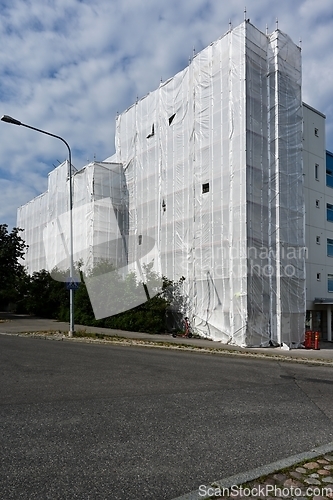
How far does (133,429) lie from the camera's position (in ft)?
19.1

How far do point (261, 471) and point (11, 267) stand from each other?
1376 inches

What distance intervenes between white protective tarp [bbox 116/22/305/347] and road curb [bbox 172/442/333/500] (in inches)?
690

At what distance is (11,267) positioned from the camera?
36.9 m

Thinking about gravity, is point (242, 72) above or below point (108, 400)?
above

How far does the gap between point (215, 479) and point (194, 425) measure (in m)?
1.80

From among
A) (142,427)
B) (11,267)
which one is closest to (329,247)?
(11,267)

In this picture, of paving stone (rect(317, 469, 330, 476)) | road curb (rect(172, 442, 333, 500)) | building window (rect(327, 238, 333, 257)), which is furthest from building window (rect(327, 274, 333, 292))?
paving stone (rect(317, 469, 330, 476))

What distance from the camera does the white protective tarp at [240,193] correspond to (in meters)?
23.5

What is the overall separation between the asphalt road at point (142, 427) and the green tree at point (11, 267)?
87.9 feet

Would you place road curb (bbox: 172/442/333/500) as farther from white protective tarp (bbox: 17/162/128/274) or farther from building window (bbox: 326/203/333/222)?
building window (bbox: 326/203/333/222)

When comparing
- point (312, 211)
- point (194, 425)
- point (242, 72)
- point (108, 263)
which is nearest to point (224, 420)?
point (194, 425)

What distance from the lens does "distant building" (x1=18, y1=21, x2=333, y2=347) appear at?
23547 millimetres

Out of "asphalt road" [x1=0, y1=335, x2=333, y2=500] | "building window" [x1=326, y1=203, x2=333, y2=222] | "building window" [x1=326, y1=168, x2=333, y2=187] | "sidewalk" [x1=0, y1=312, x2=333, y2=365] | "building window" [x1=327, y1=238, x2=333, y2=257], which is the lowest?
"sidewalk" [x1=0, y1=312, x2=333, y2=365]

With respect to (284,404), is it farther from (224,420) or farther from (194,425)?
(194,425)
